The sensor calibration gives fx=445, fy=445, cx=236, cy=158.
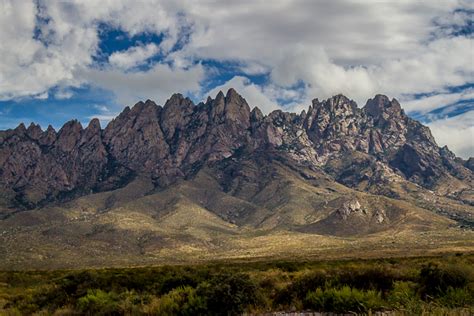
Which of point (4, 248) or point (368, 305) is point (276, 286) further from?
point (4, 248)

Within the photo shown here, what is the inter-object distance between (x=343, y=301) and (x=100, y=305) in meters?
9.96

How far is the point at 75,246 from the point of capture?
198000mm

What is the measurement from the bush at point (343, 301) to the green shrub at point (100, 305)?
7.66 metres

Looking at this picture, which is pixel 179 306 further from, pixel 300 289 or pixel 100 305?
pixel 300 289

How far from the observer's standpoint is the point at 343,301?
1360cm

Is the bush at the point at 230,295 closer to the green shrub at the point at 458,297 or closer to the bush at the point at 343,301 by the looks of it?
the bush at the point at 343,301

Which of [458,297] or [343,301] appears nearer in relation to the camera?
[343,301]

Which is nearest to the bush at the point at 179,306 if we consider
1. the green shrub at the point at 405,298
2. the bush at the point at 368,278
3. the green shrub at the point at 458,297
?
the bush at the point at 368,278

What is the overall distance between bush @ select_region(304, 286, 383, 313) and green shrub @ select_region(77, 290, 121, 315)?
7657 millimetres

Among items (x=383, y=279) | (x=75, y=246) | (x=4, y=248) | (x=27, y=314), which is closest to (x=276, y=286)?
(x=383, y=279)

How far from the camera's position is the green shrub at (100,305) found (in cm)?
1725

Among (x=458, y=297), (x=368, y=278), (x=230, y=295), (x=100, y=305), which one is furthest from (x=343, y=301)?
(x=100, y=305)

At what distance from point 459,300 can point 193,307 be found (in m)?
8.40

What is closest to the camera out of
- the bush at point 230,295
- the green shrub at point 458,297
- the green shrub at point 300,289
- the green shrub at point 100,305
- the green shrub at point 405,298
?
the green shrub at point 405,298
